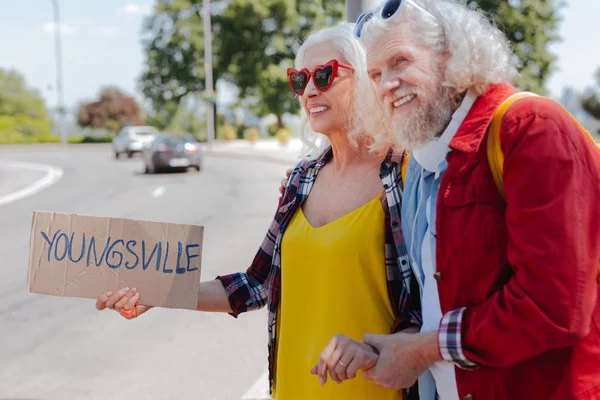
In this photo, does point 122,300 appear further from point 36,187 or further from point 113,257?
point 36,187

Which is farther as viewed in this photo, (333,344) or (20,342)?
(20,342)

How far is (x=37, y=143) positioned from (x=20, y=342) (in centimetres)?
5238

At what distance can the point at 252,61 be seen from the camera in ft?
150

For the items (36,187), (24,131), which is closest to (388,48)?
(36,187)

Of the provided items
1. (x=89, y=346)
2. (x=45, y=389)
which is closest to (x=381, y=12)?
(x=45, y=389)

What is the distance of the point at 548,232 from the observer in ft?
3.99

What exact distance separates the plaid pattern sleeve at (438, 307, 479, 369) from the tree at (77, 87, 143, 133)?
63514 millimetres

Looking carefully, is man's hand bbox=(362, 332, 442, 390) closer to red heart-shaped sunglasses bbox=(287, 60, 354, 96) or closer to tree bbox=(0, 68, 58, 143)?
red heart-shaped sunglasses bbox=(287, 60, 354, 96)

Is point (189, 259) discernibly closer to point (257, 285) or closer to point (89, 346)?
point (257, 285)

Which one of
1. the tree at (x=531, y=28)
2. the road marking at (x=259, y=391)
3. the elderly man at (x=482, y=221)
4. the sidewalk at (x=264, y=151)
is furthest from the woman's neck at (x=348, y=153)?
the tree at (x=531, y=28)

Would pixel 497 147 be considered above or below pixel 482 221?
above

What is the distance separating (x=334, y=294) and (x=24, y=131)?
214 ft

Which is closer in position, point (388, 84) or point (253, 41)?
point (388, 84)

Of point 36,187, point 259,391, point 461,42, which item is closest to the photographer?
point 461,42
